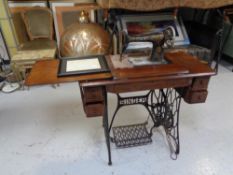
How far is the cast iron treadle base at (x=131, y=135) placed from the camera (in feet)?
5.74

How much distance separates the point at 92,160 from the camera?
164 centimetres

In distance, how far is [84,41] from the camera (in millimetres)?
2721

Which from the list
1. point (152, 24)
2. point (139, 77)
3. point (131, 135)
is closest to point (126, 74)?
point (139, 77)

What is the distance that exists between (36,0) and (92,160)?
266 centimetres

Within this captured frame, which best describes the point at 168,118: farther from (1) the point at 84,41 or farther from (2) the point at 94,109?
(1) the point at 84,41

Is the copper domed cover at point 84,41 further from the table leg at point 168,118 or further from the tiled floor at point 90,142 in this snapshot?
the table leg at point 168,118

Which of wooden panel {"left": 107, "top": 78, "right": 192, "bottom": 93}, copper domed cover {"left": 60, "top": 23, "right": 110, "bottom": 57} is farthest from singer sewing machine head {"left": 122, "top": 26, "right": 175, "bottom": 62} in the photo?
copper domed cover {"left": 60, "top": 23, "right": 110, "bottom": 57}

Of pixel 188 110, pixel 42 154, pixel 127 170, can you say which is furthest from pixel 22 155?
pixel 188 110

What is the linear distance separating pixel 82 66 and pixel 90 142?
0.84 meters

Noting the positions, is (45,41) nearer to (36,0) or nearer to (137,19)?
(36,0)

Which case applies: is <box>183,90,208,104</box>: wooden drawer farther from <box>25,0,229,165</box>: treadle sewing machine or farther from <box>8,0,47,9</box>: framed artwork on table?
<box>8,0,47,9</box>: framed artwork on table

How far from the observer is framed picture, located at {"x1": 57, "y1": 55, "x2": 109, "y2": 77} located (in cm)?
119

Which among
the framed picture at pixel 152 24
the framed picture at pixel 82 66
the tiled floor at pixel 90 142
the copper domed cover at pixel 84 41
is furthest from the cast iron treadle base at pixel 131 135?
the framed picture at pixel 152 24

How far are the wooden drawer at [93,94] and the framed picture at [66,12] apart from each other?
2350 mm
